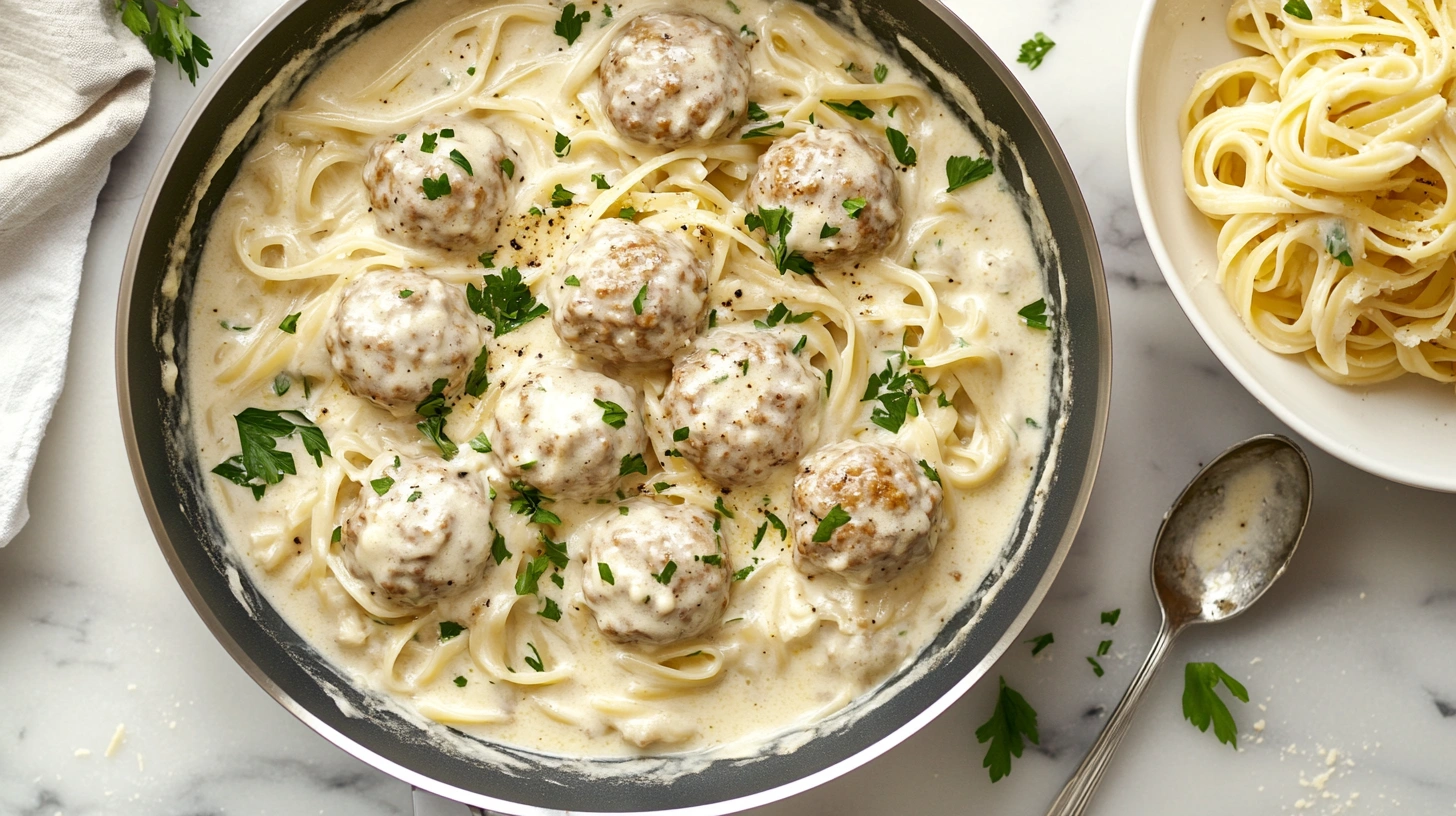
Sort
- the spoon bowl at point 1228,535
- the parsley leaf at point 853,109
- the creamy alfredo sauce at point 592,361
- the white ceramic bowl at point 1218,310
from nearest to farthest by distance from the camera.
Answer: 1. the white ceramic bowl at point 1218,310
2. the creamy alfredo sauce at point 592,361
3. the parsley leaf at point 853,109
4. the spoon bowl at point 1228,535

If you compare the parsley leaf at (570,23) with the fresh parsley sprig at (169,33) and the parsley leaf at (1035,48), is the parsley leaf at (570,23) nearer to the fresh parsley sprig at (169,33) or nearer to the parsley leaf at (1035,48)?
the fresh parsley sprig at (169,33)

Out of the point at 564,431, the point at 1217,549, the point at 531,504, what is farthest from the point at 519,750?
the point at 1217,549

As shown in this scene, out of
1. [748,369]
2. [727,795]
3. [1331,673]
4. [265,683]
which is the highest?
[748,369]

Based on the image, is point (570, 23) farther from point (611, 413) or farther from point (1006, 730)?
point (1006, 730)

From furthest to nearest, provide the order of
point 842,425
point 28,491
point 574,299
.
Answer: point 28,491 < point 842,425 < point 574,299

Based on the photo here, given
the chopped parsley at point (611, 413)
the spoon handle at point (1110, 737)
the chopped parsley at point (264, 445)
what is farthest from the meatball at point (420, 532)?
the spoon handle at point (1110, 737)

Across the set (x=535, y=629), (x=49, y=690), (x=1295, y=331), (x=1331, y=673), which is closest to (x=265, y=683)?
(x=535, y=629)

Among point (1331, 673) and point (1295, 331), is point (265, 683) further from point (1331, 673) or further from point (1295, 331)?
point (1331, 673)
